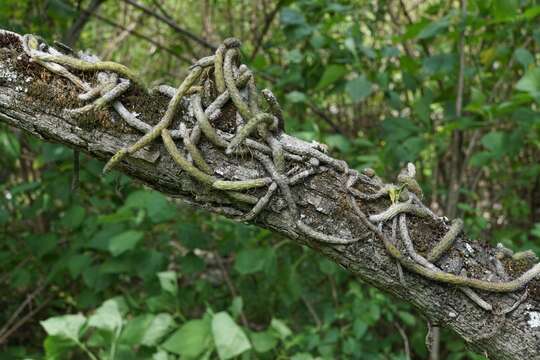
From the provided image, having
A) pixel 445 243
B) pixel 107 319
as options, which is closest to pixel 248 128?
pixel 445 243

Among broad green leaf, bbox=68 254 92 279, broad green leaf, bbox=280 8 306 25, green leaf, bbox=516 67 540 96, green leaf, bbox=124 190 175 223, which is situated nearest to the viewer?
green leaf, bbox=516 67 540 96

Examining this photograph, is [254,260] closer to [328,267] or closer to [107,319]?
[328,267]

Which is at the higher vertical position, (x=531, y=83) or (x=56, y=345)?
(x=531, y=83)

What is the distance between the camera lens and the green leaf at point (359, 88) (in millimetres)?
2150

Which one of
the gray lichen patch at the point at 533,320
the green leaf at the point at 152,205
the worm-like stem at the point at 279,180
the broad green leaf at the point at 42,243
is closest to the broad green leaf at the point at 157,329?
the green leaf at the point at 152,205

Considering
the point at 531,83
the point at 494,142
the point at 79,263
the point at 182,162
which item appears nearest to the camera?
the point at 182,162

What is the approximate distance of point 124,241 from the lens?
2025mm

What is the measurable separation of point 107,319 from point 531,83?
61.2 inches

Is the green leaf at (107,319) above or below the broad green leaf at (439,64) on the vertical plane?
below

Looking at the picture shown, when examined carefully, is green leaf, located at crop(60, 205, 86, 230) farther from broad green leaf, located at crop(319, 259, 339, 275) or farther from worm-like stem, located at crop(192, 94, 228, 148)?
worm-like stem, located at crop(192, 94, 228, 148)

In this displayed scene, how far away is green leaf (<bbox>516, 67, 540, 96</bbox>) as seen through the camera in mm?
1627

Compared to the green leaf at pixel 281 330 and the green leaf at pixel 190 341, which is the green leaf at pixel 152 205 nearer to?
the green leaf at pixel 190 341

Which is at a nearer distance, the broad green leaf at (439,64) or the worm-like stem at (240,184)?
the worm-like stem at (240,184)

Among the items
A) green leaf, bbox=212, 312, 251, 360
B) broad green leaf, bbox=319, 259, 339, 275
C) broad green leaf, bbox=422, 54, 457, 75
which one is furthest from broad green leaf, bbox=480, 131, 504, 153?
green leaf, bbox=212, 312, 251, 360
